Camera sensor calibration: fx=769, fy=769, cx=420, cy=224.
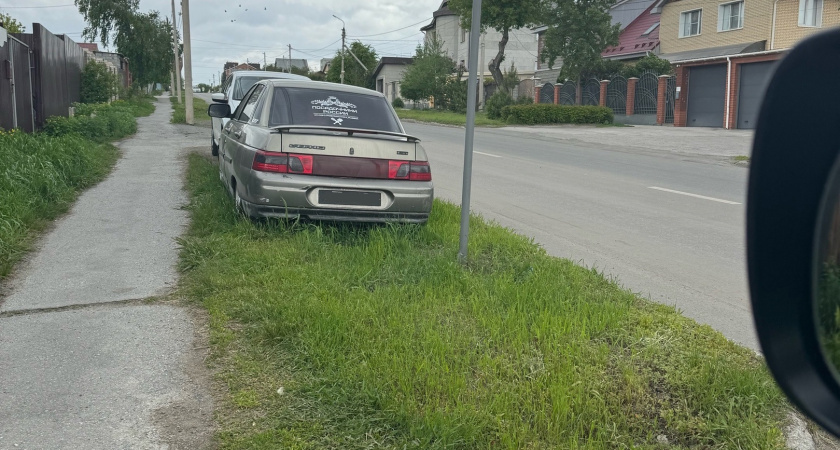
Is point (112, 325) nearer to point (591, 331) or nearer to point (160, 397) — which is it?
point (160, 397)

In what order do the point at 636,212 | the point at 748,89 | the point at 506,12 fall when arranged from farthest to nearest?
the point at 506,12 < the point at 748,89 < the point at 636,212

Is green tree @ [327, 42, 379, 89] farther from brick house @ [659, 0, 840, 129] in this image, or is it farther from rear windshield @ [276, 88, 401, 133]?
rear windshield @ [276, 88, 401, 133]

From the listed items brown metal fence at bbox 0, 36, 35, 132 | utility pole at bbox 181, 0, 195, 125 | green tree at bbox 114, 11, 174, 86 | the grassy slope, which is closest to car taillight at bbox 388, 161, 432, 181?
the grassy slope

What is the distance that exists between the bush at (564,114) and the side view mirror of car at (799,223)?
34198mm

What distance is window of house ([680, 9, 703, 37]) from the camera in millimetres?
37094

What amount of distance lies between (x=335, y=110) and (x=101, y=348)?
12.0ft

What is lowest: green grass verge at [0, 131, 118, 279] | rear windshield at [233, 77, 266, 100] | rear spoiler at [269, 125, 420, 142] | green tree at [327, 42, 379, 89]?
green grass verge at [0, 131, 118, 279]

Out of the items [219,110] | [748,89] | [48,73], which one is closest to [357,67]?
[748,89]

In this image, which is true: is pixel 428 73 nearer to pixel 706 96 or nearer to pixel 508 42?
pixel 508 42

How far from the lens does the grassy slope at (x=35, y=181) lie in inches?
269

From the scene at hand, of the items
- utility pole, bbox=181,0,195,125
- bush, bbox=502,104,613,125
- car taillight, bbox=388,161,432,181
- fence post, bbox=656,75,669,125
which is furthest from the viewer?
fence post, bbox=656,75,669,125

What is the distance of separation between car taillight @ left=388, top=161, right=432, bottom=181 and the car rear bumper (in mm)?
44

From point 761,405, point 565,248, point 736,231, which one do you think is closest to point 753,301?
point 761,405

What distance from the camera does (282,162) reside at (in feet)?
21.0
